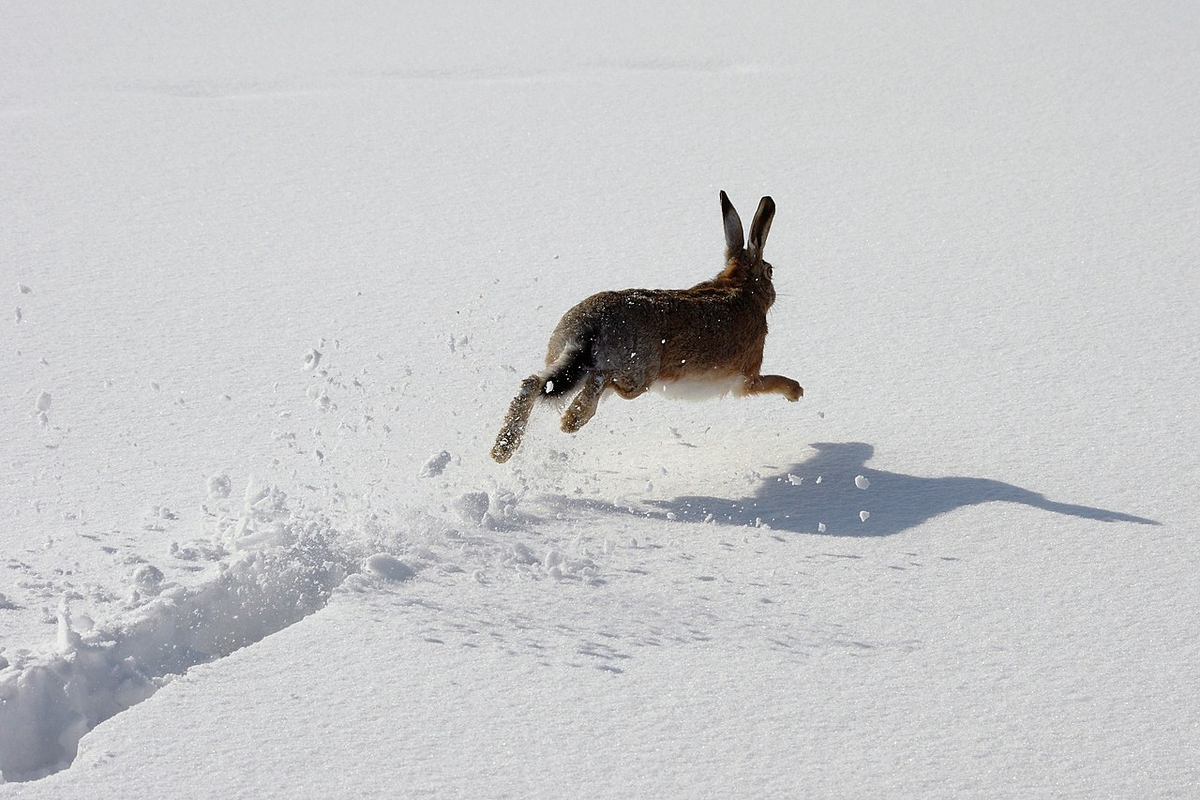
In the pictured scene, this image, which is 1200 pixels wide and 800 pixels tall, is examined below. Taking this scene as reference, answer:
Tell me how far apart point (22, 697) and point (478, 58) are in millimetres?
7535

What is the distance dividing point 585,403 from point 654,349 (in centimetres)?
32

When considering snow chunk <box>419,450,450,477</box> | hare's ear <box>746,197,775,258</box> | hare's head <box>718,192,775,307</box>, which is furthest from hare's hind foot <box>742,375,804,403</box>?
snow chunk <box>419,450,450,477</box>

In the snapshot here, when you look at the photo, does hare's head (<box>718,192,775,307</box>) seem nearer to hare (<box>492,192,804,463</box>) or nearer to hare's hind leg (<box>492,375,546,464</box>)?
hare (<box>492,192,804,463</box>)

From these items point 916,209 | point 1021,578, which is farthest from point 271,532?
point 916,209

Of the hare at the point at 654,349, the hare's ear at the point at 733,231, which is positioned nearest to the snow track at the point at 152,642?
the hare at the point at 654,349

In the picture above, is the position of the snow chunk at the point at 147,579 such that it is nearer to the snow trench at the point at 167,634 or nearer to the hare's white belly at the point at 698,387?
the snow trench at the point at 167,634

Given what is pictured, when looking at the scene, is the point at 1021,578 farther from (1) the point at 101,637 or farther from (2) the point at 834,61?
(2) the point at 834,61

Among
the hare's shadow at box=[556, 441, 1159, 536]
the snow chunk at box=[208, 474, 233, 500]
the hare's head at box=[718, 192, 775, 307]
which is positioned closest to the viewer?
the hare's shadow at box=[556, 441, 1159, 536]

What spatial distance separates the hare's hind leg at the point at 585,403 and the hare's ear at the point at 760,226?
121 cm

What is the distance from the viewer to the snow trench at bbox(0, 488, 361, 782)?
2883 mm

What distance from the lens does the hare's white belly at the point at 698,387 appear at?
450 centimetres

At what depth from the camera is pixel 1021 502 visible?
386cm

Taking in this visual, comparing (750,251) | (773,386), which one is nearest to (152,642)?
(773,386)

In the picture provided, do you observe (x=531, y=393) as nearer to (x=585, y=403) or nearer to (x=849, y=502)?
(x=585, y=403)
